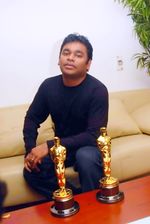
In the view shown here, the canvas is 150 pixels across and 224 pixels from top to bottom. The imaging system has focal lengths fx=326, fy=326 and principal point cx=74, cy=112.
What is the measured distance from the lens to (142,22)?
2.88m

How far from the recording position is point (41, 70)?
2.85 metres

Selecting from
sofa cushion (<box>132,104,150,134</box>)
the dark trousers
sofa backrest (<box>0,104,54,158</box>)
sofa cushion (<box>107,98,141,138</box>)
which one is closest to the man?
the dark trousers

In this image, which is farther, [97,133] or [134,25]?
[134,25]

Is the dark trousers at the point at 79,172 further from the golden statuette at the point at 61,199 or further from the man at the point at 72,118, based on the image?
the golden statuette at the point at 61,199

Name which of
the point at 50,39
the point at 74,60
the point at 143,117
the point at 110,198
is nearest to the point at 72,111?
the point at 74,60

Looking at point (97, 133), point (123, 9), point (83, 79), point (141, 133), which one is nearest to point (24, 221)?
point (97, 133)

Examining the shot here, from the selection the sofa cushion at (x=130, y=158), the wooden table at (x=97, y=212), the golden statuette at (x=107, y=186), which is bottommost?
the sofa cushion at (x=130, y=158)

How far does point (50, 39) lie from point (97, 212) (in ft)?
6.02

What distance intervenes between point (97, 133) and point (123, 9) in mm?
1615

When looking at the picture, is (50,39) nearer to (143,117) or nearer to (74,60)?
(74,60)

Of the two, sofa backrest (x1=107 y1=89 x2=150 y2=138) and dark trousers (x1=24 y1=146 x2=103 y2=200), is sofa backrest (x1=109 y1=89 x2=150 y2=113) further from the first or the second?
dark trousers (x1=24 y1=146 x2=103 y2=200)

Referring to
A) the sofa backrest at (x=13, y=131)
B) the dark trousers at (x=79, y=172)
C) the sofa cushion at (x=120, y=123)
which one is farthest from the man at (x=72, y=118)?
the sofa cushion at (x=120, y=123)

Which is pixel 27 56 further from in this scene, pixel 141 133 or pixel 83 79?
pixel 141 133

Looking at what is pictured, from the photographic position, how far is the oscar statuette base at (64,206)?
4.60ft
